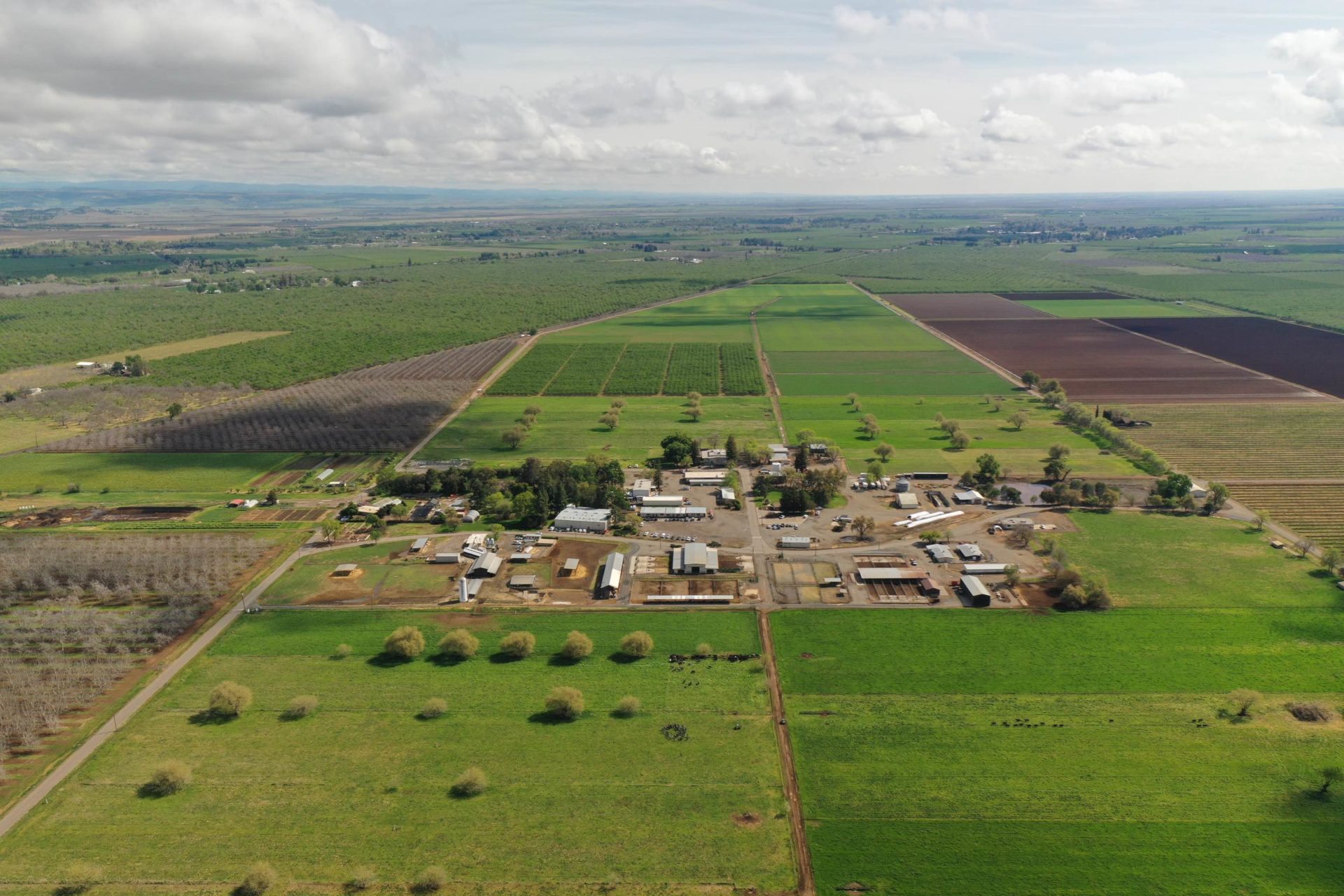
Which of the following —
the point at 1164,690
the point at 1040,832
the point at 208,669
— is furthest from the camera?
the point at 208,669

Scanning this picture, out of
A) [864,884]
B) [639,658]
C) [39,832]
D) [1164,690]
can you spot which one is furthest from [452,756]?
[1164,690]

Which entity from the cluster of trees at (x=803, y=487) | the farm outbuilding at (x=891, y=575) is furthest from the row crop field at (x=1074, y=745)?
the cluster of trees at (x=803, y=487)

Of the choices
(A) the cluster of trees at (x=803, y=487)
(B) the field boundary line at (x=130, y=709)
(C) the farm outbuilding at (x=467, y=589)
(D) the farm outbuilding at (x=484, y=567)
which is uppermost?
(A) the cluster of trees at (x=803, y=487)

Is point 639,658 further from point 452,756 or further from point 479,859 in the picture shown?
point 479,859

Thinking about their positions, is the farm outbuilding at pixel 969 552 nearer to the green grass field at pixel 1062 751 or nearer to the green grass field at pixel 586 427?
the green grass field at pixel 1062 751

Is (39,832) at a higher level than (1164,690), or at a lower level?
lower

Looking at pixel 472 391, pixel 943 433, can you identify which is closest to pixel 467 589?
pixel 943 433
